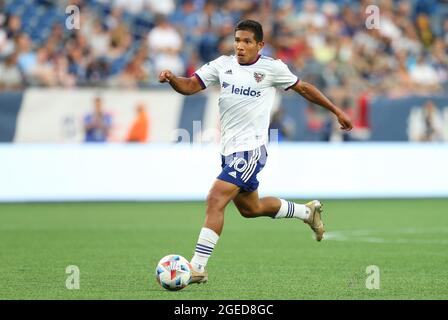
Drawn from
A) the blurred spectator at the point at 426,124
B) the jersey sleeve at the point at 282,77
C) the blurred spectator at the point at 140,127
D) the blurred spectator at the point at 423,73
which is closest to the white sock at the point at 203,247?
the jersey sleeve at the point at 282,77

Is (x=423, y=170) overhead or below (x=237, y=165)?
overhead

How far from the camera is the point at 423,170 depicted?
2117 cm

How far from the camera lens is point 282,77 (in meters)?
9.77

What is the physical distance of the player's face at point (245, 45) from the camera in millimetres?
9500

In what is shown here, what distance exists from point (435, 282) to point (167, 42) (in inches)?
558

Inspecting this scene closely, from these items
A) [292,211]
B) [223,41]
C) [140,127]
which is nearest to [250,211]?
[292,211]

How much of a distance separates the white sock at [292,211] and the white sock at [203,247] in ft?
4.21

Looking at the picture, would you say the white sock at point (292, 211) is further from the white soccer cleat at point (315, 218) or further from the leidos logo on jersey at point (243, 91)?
the leidos logo on jersey at point (243, 91)

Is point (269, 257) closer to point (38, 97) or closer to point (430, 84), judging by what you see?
point (38, 97)

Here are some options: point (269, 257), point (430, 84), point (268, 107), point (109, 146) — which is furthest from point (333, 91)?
point (268, 107)

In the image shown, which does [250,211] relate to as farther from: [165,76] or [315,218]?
[165,76]
